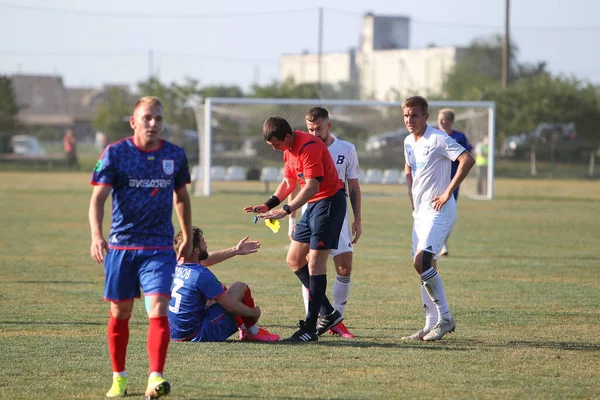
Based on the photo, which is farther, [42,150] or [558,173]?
[42,150]

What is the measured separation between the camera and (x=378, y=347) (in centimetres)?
805

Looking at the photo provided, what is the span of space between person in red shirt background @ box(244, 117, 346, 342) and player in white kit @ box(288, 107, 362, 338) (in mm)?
400

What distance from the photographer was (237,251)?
823cm

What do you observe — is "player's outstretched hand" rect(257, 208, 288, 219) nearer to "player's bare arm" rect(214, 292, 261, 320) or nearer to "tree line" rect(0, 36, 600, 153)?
"player's bare arm" rect(214, 292, 261, 320)

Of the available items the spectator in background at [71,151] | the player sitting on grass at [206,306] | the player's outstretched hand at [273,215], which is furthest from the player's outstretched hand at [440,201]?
the spectator in background at [71,151]

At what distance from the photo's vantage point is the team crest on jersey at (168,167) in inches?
240

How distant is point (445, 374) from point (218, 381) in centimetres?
169

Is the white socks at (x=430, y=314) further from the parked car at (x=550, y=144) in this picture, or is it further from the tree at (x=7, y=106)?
the tree at (x=7, y=106)

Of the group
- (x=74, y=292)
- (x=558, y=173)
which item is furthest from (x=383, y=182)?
(x=74, y=292)

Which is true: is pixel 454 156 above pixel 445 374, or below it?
above

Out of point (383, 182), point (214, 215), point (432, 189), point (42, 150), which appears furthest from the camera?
point (42, 150)

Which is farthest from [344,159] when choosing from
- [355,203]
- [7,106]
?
[7,106]

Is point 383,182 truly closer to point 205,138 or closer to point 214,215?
point 205,138

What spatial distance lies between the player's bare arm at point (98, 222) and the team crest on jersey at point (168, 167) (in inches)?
15.0
